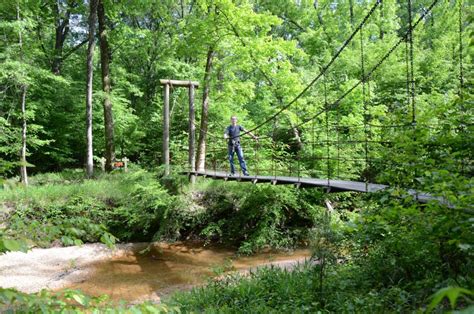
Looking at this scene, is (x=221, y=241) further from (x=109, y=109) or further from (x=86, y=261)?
(x=109, y=109)

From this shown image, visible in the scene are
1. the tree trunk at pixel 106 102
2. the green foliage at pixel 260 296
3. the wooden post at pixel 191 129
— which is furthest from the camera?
the tree trunk at pixel 106 102

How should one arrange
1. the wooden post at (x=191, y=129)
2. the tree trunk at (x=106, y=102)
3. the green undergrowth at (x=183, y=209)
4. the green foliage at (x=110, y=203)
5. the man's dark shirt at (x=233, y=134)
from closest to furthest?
the man's dark shirt at (x=233, y=134) → the green undergrowth at (x=183, y=209) → the green foliage at (x=110, y=203) → the wooden post at (x=191, y=129) → the tree trunk at (x=106, y=102)

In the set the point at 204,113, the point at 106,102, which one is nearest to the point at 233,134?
the point at 204,113

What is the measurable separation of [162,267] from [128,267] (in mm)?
678

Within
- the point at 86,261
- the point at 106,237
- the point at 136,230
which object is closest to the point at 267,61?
the point at 136,230

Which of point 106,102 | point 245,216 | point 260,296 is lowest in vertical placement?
point 260,296

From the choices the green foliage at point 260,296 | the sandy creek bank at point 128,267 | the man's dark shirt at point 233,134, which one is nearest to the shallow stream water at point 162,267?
the sandy creek bank at point 128,267

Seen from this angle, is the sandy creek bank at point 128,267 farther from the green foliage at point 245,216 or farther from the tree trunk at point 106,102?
the tree trunk at point 106,102

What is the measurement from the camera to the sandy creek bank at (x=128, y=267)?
5.61 metres

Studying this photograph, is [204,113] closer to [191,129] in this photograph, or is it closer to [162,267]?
[191,129]

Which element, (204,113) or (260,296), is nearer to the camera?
(260,296)

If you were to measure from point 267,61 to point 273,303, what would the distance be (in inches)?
270

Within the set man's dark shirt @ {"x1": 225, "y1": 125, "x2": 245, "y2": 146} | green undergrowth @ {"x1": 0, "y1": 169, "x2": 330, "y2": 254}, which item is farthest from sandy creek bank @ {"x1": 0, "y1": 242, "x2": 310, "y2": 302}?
man's dark shirt @ {"x1": 225, "y1": 125, "x2": 245, "y2": 146}

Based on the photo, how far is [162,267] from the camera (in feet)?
21.5
